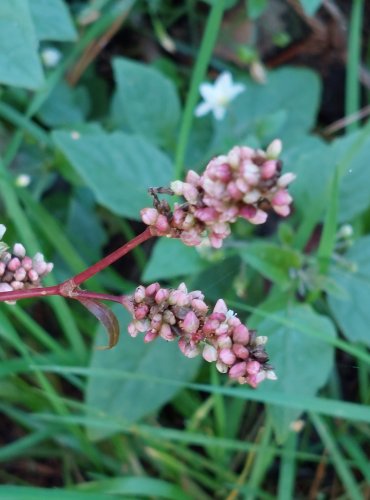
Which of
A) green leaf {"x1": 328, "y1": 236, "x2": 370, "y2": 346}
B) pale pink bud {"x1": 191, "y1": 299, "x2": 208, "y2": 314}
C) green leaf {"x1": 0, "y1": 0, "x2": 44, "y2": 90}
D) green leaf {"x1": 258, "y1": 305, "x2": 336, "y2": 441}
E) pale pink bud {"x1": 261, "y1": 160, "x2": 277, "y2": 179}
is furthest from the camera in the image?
green leaf {"x1": 328, "y1": 236, "x2": 370, "y2": 346}

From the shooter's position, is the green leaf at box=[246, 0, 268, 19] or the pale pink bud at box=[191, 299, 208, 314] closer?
the pale pink bud at box=[191, 299, 208, 314]

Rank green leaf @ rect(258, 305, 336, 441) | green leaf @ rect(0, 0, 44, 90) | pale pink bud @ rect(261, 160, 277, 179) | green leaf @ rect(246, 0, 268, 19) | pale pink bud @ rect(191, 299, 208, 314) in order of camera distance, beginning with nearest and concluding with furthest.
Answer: pale pink bud @ rect(261, 160, 277, 179) → pale pink bud @ rect(191, 299, 208, 314) → green leaf @ rect(0, 0, 44, 90) → green leaf @ rect(258, 305, 336, 441) → green leaf @ rect(246, 0, 268, 19)

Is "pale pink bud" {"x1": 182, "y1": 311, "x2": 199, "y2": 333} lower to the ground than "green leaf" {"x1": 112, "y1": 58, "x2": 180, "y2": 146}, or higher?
lower

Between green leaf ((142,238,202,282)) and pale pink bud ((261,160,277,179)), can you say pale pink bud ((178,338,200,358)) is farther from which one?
green leaf ((142,238,202,282))

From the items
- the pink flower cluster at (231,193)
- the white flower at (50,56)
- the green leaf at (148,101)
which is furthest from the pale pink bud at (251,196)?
the white flower at (50,56)

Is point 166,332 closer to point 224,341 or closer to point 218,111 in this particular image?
point 224,341

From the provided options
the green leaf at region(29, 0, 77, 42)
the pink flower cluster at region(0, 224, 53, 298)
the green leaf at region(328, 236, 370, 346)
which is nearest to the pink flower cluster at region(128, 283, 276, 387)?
the pink flower cluster at region(0, 224, 53, 298)
